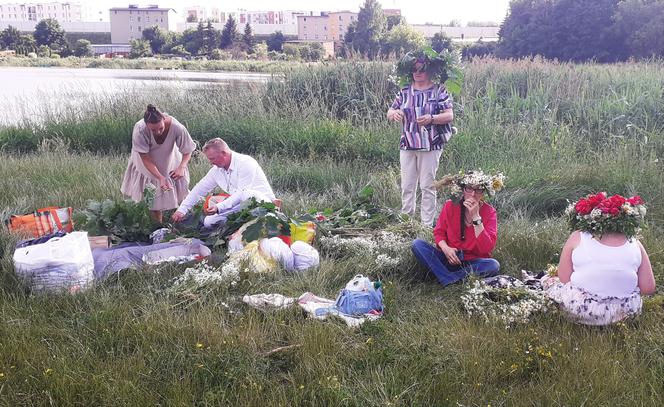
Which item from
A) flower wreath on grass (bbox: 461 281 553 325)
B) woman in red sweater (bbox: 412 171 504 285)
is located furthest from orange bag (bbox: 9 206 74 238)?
flower wreath on grass (bbox: 461 281 553 325)

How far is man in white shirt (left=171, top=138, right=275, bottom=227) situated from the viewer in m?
5.61

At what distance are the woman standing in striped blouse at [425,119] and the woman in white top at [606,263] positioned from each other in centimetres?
236

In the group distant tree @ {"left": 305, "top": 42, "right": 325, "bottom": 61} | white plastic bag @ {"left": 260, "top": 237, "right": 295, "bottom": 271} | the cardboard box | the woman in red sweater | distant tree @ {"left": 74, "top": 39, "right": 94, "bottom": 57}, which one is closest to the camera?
the woman in red sweater

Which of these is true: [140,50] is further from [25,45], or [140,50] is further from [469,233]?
[469,233]

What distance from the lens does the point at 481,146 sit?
28.9 feet

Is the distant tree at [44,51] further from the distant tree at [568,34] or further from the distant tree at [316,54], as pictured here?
the distant tree at [568,34]

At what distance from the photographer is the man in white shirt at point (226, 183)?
5.61 meters

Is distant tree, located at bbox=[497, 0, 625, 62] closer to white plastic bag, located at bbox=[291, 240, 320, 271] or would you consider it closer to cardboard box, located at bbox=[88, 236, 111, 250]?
white plastic bag, located at bbox=[291, 240, 320, 271]

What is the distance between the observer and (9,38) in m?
76.1

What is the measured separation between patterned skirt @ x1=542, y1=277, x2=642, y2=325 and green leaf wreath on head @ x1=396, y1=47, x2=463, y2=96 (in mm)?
3006

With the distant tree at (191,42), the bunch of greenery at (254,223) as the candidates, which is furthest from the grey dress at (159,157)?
the distant tree at (191,42)

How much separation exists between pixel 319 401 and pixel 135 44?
258 feet

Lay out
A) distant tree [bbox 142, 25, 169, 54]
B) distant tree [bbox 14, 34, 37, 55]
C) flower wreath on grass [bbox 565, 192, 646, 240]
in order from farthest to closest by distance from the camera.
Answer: distant tree [bbox 142, 25, 169, 54]
distant tree [bbox 14, 34, 37, 55]
flower wreath on grass [bbox 565, 192, 646, 240]

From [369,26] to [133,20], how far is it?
83.5m
